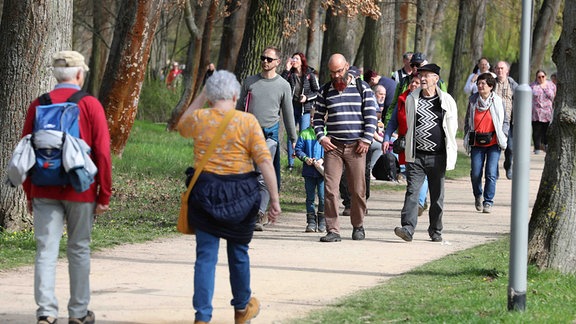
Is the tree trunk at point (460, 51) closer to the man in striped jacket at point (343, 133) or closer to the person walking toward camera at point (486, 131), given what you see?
the person walking toward camera at point (486, 131)

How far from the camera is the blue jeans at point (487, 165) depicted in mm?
16359

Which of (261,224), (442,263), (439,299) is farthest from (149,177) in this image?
(439,299)

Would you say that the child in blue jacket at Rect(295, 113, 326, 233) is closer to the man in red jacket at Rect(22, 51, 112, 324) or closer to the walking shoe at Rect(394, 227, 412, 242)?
the walking shoe at Rect(394, 227, 412, 242)

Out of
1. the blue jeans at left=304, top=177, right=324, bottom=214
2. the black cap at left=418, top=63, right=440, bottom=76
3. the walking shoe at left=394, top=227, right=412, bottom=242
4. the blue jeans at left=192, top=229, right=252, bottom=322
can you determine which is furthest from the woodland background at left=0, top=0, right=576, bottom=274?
the blue jeans at left=192, top=229, right=252, bottom=322

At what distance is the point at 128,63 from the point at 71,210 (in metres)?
12.2

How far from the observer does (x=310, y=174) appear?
1389 centimetres

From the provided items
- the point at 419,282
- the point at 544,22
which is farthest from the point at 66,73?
the point at 544,22

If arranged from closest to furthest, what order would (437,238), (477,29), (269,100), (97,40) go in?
1. (437,238)
2. (269,100)
3. (477,29)
4. (97,40)

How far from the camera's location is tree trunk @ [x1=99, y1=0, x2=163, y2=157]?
1917 cm

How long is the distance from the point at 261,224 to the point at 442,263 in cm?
328

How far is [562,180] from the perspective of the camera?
399 inches

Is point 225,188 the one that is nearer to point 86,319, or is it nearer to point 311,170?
point 86,319

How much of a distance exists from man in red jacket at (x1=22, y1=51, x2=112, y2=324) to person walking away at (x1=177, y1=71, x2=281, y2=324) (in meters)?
0.56

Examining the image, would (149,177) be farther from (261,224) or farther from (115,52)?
(261,224)
